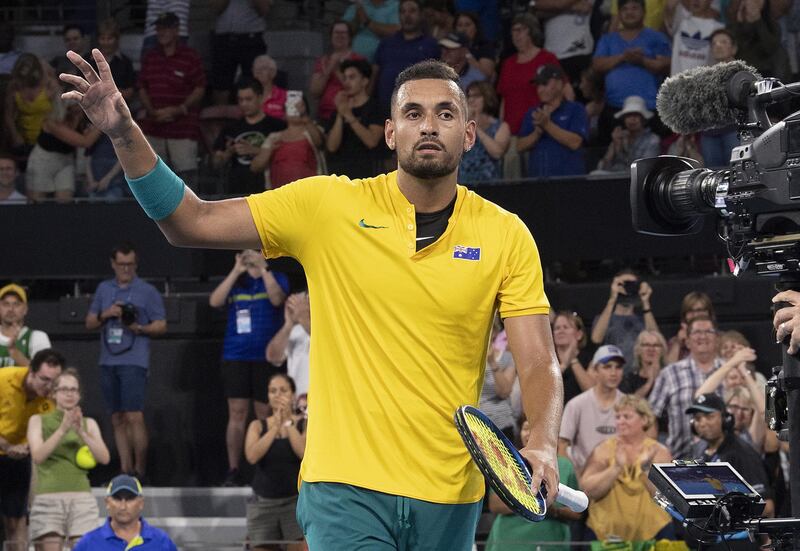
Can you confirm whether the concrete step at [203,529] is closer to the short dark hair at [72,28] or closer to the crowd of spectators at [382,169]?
the crowd of spectators at [382,169]

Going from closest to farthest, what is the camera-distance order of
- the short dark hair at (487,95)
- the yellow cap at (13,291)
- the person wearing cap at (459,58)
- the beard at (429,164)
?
the beard at (429,164) → the yellow cap at (13,291) → the short dark hair at (487,95) → the person wearing cap at (459,58)


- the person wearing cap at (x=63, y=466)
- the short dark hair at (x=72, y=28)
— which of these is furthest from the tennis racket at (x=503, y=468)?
the short dark hair at (x=72, y=28)

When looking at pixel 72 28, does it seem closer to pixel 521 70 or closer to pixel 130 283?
pixel 130 283

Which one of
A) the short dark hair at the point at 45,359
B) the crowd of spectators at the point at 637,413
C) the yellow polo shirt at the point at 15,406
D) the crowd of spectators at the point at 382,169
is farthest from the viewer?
the yellow polo shirt at the point at 15,406

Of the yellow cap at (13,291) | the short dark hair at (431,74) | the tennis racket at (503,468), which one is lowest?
the tennis racket at (503,468)

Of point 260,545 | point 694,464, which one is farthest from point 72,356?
point 694,464

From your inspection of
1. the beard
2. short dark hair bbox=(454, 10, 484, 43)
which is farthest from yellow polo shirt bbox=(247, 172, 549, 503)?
short dark hair bbox=(454, 10, 484, 43)

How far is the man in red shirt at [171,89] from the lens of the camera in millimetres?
11336

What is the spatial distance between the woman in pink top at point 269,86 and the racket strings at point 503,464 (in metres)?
8.21

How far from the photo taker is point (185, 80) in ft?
38.8

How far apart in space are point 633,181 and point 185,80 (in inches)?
303

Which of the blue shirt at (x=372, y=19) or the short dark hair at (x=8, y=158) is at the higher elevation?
the blue shirt at (x=372, y=19)

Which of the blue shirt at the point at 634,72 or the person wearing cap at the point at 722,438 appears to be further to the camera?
A: the blue shirt at the point at 634,72

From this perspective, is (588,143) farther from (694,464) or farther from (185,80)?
(694,464)
